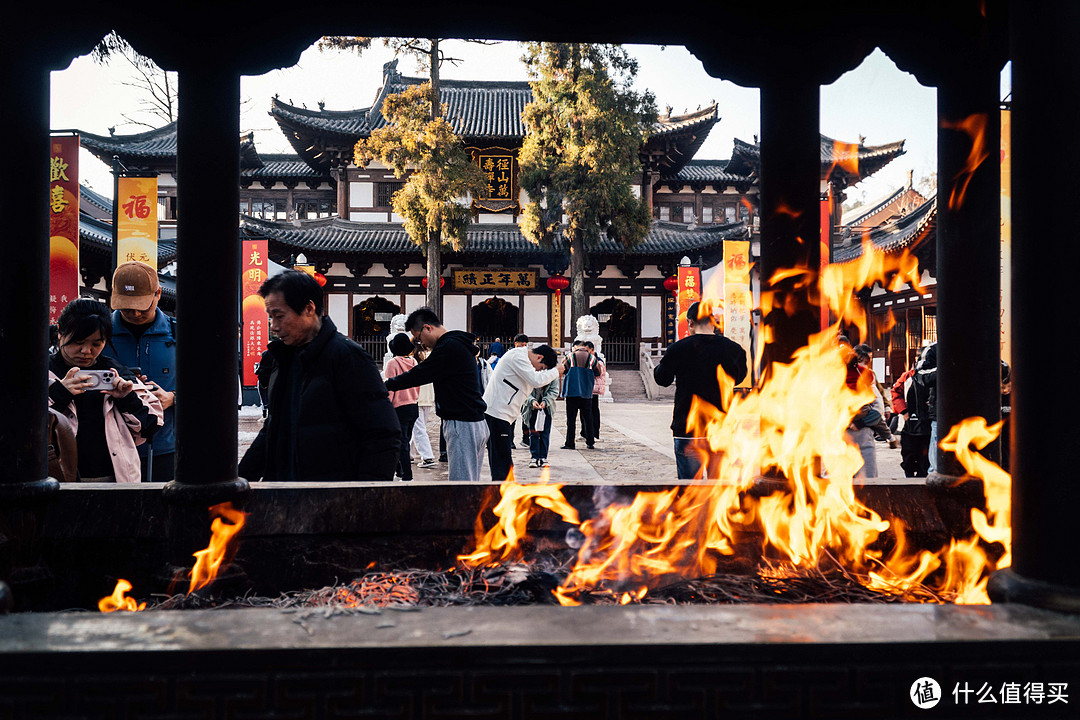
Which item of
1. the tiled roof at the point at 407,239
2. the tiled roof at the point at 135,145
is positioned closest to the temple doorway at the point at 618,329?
the tiled roof at the point at 407,239

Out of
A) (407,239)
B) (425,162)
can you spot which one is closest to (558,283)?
(407,239)

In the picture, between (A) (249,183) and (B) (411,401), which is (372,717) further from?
(A) (249,183)

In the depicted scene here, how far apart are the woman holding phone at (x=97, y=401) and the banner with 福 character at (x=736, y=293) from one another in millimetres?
16069

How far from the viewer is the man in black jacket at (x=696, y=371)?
205 inches

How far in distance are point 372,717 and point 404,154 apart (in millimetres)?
20745

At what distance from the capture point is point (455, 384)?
16.6ft

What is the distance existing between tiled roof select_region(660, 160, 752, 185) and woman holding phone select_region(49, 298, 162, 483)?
26103 millimetres

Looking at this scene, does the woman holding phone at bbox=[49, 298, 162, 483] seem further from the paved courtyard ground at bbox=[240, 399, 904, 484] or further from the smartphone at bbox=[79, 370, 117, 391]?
the paved courtyard ground at bbox=[240, 399, 904, 484]

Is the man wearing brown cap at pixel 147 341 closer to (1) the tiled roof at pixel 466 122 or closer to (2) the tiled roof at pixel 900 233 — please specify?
(2) the tiled roof at pixel 900 233

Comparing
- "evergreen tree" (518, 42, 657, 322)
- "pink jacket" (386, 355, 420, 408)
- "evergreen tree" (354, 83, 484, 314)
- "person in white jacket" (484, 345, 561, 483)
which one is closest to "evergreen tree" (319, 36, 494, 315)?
"evergreen tree" (354, 83, 484, 314)

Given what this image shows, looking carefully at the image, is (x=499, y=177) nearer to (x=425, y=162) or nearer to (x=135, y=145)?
(x=425, y=162)

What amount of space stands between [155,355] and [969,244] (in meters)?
4.15

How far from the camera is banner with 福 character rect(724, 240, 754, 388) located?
17953 millimetres

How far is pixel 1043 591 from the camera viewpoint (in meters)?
1.55
